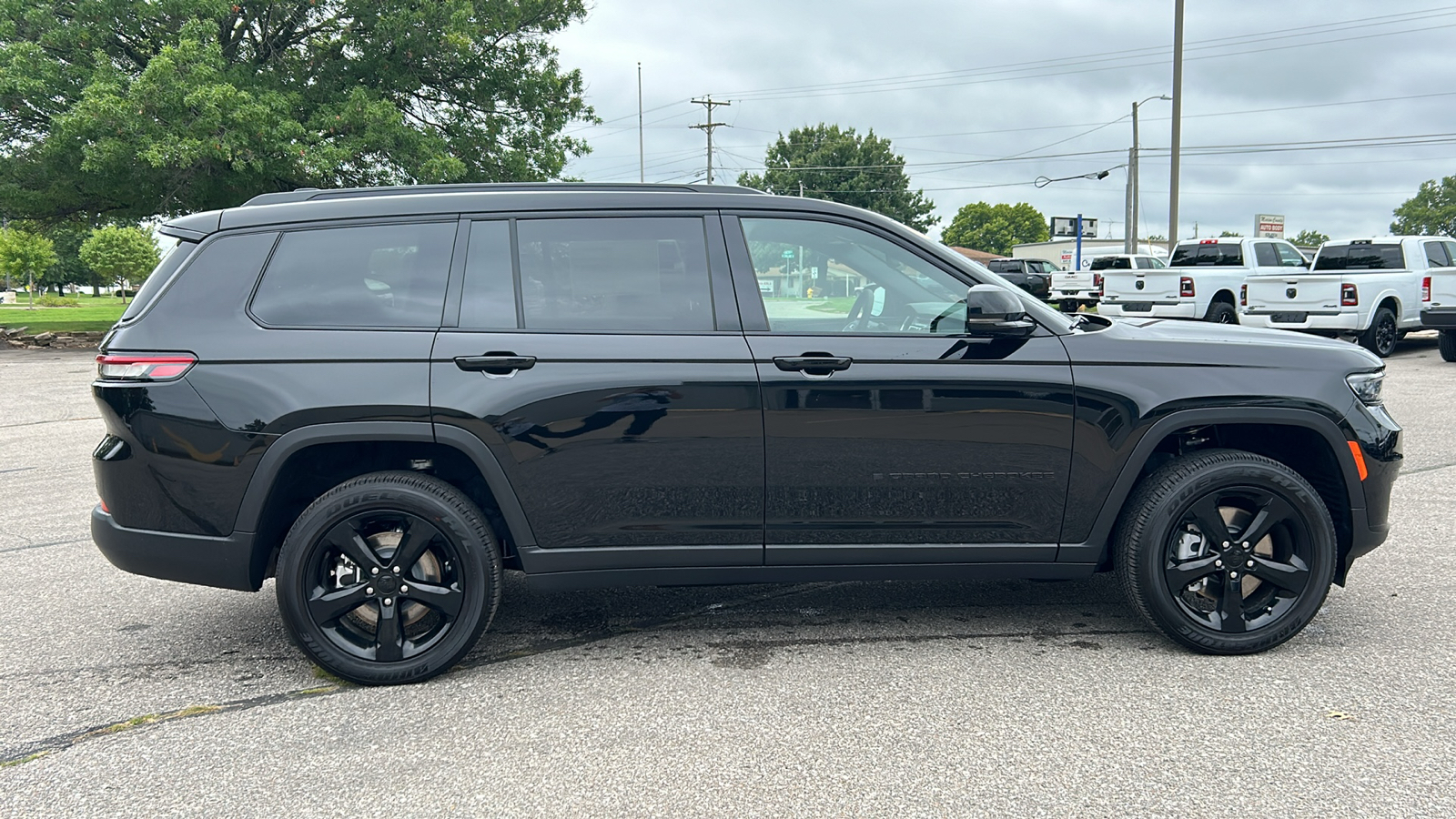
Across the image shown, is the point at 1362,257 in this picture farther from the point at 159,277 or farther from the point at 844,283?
the point at 159,277

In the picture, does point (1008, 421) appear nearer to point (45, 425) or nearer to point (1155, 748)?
point (1155, 748)

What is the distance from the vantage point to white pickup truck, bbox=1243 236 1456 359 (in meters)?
15.5

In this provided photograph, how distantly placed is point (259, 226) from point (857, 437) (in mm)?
2342

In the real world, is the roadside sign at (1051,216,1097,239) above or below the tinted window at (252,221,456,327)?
above

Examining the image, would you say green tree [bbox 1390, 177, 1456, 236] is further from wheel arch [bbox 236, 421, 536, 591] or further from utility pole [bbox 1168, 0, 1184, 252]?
wheel arch [bbox 236, 421, 536, 591]

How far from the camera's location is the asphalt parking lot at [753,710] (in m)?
2.81

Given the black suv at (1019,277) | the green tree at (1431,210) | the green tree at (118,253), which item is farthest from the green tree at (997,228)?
the black suv at (1019,277)

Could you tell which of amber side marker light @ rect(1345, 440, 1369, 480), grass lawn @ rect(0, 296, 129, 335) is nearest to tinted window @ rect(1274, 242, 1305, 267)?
amber side marker light @ rect(1345, 440, 1369, 480)

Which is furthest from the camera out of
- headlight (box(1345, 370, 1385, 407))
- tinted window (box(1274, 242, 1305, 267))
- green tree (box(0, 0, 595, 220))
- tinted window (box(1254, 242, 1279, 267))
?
tinted window (box(1274, 242, 1305, 267))

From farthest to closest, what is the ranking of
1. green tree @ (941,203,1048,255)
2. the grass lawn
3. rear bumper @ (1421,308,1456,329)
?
green tree @ (941,203,1048,255), the grass lawn, rear bumper @ (1421,308,1456,329)

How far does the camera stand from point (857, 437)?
361 cm

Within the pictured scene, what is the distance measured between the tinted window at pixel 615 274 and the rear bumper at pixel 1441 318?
1477cm

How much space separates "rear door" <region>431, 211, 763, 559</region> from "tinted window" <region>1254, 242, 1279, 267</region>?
1913 centimetres

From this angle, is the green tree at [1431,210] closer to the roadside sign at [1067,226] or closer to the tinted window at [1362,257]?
the roadside sign at [1067,226]
